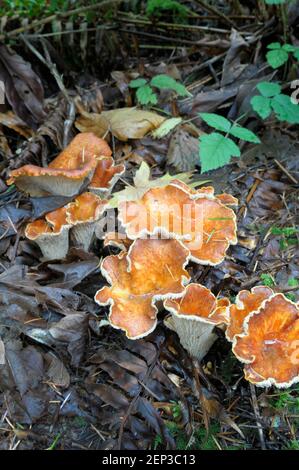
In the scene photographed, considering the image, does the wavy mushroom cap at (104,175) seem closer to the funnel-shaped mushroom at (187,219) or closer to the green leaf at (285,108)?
the funnel-shaped mushroom at (187,219)

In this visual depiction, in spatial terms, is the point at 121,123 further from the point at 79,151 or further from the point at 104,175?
the point at 104,175

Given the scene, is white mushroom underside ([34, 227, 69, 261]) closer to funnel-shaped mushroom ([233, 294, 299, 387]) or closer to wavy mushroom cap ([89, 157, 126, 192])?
wavy mushroom cap ([89, 157, 126, 192])

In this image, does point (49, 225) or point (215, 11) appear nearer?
point (49, 225)

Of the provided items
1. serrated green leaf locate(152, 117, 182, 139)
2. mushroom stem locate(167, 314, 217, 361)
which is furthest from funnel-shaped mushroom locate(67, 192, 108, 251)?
serrated green leaf locate(152, 117, 182, 139)

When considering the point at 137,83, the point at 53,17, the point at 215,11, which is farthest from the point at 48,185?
the point at 215,11

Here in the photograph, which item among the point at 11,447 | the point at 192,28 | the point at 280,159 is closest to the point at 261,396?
the point at 11,447

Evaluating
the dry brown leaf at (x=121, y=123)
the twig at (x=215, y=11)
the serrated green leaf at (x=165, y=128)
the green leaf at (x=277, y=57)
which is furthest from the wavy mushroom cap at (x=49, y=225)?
the twig at (x=215, y=11)

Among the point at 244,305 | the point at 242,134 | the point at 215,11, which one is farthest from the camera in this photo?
the point at 215,11

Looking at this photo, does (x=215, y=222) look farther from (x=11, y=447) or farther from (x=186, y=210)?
(x=11, y=447)
